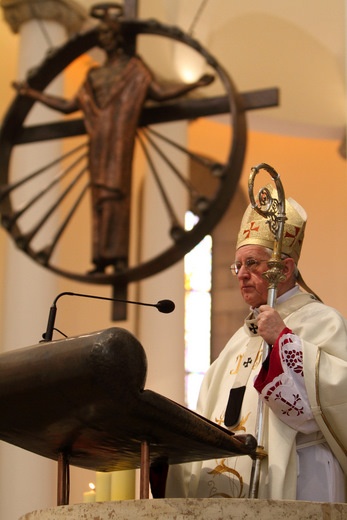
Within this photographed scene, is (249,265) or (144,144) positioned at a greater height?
(144,144)

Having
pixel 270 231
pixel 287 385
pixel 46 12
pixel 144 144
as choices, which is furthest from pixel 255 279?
pixel 46 12

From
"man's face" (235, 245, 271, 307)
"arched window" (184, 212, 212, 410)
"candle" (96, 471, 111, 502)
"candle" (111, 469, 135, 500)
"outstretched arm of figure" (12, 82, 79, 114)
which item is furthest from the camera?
"arched window" (184, 212, 212, 410)

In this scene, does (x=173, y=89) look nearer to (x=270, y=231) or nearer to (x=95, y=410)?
(x=270, y=231)

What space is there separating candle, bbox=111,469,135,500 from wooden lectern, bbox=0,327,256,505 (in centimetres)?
85

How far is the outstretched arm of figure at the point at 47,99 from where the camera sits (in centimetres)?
830

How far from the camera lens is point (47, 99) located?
8.30m

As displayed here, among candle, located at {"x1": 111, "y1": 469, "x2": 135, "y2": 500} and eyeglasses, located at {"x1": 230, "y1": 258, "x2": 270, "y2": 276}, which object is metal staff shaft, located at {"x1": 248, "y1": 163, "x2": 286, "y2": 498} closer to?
eyeglasses, located at {"x1": 230, "y1": 258, "x2": 270, "y2": 276}

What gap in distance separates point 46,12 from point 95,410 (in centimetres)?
762

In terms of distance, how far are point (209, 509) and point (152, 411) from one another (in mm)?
307

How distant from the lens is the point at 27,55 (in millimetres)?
10125

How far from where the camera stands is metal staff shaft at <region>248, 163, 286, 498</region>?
3.81 meters

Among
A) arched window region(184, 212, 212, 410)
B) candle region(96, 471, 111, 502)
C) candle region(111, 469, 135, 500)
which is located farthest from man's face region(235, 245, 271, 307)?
arched window region(184, 212, 212, 410)

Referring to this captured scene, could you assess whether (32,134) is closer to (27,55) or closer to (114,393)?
(27,55)

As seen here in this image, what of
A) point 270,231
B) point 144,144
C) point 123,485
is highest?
point 144,144
